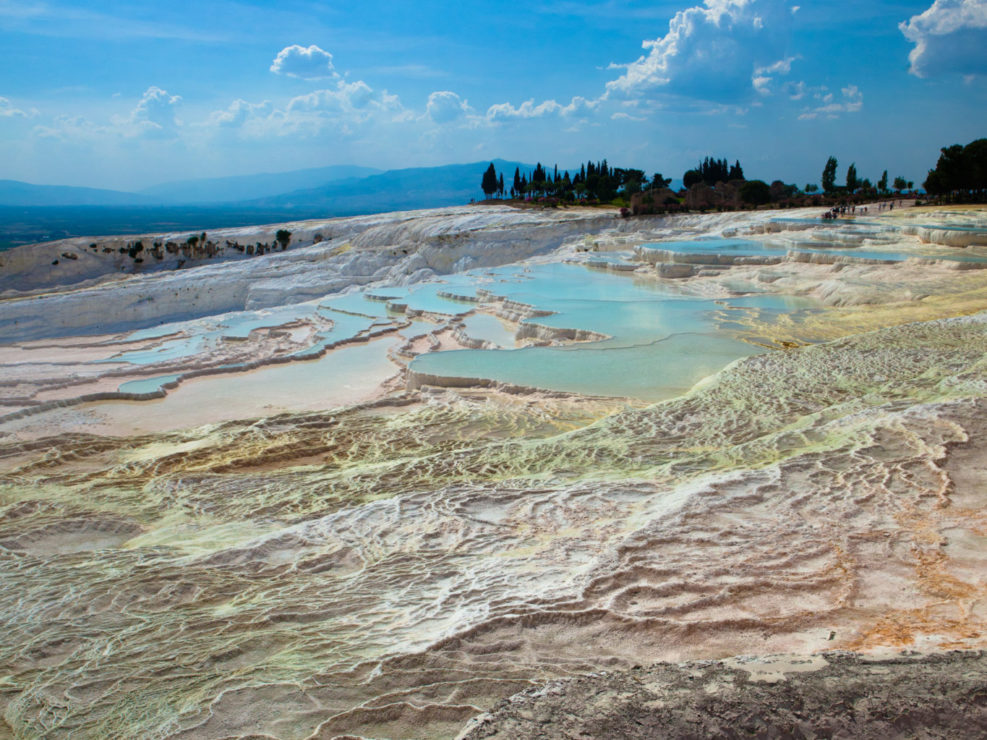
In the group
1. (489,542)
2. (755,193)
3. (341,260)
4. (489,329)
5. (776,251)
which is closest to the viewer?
(489,542)

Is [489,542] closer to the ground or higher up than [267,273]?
closer to the ground

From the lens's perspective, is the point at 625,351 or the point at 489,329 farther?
the point at 489,329

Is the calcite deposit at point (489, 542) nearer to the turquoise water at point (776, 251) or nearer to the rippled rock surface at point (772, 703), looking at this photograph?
the rippled rock surface at point (772, 703)

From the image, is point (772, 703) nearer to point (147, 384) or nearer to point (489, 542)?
point (489, 542)

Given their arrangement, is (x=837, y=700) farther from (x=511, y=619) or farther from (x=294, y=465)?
(x=294, y=465)

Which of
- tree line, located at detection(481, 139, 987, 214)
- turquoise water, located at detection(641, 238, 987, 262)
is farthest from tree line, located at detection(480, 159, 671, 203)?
turquoise water, located at detection(641, 238, 987, 262)

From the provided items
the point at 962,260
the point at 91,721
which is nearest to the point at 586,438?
the point at 91,721

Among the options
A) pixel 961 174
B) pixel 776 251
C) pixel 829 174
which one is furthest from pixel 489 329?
pixel 829 174

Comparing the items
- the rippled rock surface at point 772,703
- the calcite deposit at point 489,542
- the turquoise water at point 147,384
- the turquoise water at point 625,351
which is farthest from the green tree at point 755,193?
the rippled rock surface at point 772,703

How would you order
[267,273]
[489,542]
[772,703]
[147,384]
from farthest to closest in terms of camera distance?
[267,273], [147,384], [489,542], [772,703]
